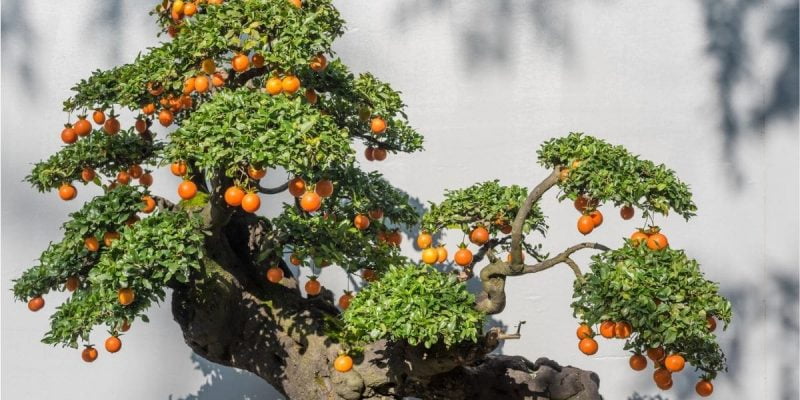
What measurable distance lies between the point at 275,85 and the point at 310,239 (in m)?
0.61

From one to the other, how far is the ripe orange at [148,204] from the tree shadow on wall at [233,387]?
160 cm

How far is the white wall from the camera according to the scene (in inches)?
168

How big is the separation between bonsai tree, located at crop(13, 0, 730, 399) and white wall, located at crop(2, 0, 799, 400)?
99 centimetres

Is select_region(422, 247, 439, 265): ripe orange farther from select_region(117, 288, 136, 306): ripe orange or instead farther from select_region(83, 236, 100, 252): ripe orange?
select_region(83, 236, 100, 252): ripe orange

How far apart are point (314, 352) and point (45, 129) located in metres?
1.94

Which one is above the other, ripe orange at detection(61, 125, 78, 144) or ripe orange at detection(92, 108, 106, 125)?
ripe orange at detection(92, 108, 106, 125)

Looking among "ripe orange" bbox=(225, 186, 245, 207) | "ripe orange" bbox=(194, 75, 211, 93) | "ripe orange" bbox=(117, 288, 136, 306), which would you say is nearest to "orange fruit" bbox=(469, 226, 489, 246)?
"ripe orange" bbox=(225, 186, 245, 207)

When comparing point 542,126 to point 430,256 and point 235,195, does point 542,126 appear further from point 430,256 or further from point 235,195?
point 235,195

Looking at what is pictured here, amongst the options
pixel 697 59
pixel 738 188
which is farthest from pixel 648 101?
pixel 738 188

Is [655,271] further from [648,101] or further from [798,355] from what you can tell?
[798,355]

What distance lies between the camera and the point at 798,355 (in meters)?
4.40

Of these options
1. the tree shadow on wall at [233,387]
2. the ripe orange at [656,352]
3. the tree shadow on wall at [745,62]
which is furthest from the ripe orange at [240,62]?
the tree shadow on wall at [745,62]

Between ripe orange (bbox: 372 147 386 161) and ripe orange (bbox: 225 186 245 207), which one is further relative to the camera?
ripe orange (bbox: 372 147 386 161)

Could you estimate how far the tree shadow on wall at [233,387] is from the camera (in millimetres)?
4383
